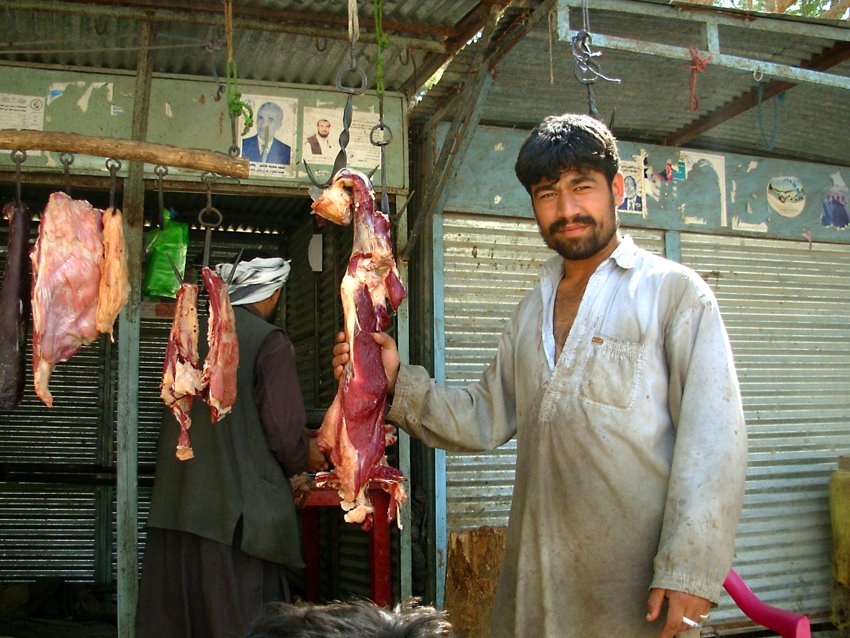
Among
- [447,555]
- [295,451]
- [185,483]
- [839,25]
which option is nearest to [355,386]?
[295,451]

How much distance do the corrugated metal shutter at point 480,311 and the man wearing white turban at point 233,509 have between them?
5.35ft

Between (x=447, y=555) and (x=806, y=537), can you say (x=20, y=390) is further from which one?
(x=806, y=537)

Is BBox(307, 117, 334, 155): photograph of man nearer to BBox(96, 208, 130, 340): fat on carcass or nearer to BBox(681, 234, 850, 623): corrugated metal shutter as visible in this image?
BBox(96, 208, 130, 340): fat on carcass

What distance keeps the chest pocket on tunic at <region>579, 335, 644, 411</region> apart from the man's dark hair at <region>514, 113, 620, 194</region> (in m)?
0.60

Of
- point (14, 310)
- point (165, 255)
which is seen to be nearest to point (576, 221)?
point (14, 310)

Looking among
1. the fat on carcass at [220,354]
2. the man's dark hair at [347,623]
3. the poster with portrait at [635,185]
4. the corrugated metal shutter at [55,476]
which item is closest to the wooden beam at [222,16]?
the fat on carcass at [220,354]

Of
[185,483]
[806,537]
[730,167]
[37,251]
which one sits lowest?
[806,537]

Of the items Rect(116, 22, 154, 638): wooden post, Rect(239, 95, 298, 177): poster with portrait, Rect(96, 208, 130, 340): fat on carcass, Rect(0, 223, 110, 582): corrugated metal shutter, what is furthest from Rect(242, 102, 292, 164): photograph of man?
Rect(0, 223, 110, 582): corrugated metal shutter

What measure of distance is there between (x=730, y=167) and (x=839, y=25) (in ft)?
6.15

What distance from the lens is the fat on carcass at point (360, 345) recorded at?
3330 millimetres

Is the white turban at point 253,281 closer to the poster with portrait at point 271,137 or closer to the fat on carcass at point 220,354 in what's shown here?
the fat on carcass at point 220,354

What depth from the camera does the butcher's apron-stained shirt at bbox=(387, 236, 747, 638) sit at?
260 cm

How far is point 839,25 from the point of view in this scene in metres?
4.80

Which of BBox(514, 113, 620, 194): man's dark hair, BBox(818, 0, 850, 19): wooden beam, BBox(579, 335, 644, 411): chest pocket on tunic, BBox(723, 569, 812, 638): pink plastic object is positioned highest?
BBox(818, 0, 850, 19): wooden beam
